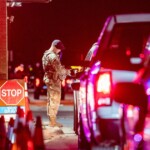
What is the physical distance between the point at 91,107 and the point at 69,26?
5546 centimetres

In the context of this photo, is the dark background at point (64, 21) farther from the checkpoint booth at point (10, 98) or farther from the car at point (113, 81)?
the car at point (113, 81)

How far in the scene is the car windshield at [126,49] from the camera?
7.09m

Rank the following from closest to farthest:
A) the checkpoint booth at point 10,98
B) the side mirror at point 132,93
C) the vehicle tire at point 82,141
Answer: the side mirror at point 132,93, the vehicle tire at point 82,141, the checkpoint booth at point 10,98

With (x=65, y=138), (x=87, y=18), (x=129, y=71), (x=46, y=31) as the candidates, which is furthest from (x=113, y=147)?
(x=46, y=31)

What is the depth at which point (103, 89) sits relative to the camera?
279 inches

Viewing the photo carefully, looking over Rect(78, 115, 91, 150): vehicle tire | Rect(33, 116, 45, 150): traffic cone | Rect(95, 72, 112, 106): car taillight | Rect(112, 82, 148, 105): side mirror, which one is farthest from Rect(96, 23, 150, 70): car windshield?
Rect(78, 115, 91, 150): vehicle tire

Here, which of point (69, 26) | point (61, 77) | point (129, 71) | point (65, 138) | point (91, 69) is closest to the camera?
point (129, 71)

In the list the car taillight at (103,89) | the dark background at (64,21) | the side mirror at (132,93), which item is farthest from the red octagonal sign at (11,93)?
the dark background at (64,21)

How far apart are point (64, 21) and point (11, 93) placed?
46.7 meters

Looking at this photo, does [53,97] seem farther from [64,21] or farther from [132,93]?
[64,21]

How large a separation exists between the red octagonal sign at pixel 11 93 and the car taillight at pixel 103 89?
577cm

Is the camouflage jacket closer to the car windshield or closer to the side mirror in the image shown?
the car windshield

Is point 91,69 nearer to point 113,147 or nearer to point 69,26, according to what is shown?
point 113,147

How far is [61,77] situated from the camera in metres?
13.3
